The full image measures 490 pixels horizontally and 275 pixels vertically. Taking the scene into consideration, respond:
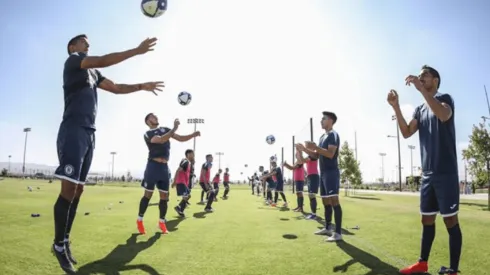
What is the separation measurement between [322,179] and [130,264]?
474 cm

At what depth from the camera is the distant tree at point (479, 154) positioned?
21453 mm

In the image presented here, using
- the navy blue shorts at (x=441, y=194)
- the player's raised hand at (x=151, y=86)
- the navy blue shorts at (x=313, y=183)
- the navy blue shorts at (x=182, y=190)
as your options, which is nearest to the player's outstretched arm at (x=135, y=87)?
the player's raised hand at (x=151, y=86)

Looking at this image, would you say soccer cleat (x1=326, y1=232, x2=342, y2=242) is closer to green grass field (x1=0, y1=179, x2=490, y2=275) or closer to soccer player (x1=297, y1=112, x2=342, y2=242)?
soccer player (x1=297, y1=112, x2=342, y2=242)

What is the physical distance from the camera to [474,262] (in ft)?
15.9

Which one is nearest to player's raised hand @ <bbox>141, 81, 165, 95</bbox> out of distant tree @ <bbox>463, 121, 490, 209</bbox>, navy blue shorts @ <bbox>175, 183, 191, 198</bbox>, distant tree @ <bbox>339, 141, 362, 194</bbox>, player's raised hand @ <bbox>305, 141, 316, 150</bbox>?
player's raised hand @ <bbox>305, 141, 316, 150</bbox>

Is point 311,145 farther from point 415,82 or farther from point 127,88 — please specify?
point 127,88

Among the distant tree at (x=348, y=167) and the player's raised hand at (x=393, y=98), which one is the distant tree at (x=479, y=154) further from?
the player's raised hand at (x=393, y=98)

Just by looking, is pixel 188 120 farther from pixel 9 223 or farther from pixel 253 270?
pixel 253 270

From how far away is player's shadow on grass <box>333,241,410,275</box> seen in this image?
4.35 metres

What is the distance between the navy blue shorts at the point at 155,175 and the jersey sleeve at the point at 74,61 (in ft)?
12.4

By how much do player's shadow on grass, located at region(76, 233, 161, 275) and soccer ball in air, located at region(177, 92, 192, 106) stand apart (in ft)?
33.0

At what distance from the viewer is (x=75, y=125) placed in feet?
13.3

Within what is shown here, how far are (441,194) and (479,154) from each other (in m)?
23.0

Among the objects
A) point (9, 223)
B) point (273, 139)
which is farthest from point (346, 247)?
point (273, 139)
